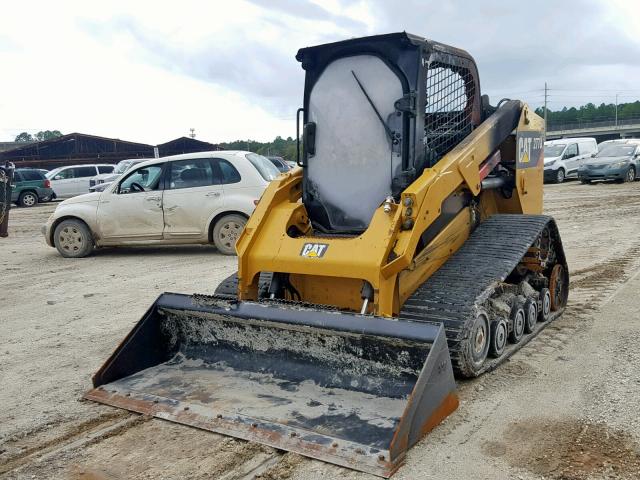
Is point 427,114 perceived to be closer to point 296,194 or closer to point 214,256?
point 296,194

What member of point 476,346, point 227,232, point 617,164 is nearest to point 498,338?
point 476,346

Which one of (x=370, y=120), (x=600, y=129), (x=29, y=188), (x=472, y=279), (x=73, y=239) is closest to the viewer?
(x=472, y=279)

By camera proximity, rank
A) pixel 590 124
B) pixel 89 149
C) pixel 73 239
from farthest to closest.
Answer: pixel 590 124
pixel 89 149
pixel 73 239

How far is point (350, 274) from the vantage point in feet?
15.3

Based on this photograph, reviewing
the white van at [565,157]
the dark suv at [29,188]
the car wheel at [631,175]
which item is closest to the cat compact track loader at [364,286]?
the car wheel at [631,175]

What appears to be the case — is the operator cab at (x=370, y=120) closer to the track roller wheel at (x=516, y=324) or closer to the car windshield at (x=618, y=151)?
the track roller wheel at (x=516, y=324)

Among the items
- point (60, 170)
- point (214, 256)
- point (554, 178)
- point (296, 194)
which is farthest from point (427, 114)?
point (60, 170)

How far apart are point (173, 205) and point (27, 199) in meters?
17.0

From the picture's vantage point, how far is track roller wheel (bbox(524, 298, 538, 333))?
18.2 ft

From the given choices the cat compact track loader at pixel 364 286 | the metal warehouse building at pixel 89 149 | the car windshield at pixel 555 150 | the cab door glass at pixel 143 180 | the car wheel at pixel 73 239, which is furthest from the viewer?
the metal warehouse building at pixel 89 149

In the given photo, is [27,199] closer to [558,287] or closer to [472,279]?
[558,287]

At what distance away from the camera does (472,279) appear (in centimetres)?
488

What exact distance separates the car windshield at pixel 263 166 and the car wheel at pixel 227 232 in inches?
31.9

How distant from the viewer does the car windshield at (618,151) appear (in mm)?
22625
